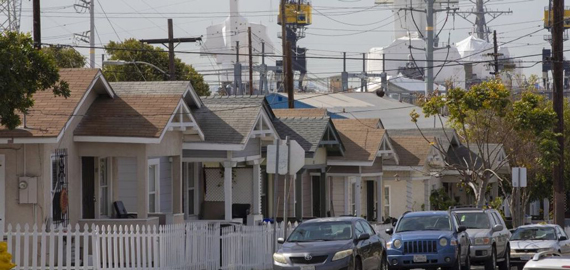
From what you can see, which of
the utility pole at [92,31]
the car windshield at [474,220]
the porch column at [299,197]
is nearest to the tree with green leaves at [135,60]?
the utility pole at [92,31]

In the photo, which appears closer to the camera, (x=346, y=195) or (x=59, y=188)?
(x=59, y=188)

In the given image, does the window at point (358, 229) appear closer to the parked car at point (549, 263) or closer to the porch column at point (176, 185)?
the porch column at point (176, 185)

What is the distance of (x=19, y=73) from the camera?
20703 mm

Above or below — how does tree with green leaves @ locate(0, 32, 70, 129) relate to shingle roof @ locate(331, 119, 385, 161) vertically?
above

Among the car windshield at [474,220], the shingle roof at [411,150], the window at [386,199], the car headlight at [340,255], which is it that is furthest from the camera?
the window at [386,199]

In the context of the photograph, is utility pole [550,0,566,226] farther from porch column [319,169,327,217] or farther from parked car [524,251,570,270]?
parked car [524,251,570,270]

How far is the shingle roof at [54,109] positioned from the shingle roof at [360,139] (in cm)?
1529

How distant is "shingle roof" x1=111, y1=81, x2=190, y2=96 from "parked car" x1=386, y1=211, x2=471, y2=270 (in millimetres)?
6874

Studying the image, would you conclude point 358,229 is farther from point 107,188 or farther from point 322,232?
point 107,188

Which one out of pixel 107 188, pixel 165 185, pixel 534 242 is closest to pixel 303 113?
pixel 165 185

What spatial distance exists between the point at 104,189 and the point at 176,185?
1.89 meters

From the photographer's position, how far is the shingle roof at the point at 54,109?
75.9ft

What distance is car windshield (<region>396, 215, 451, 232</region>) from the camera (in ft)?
80.2

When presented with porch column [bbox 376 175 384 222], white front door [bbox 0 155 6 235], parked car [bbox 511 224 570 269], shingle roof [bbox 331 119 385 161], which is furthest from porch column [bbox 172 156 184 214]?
porch column [bbox 376 175 384 222]
